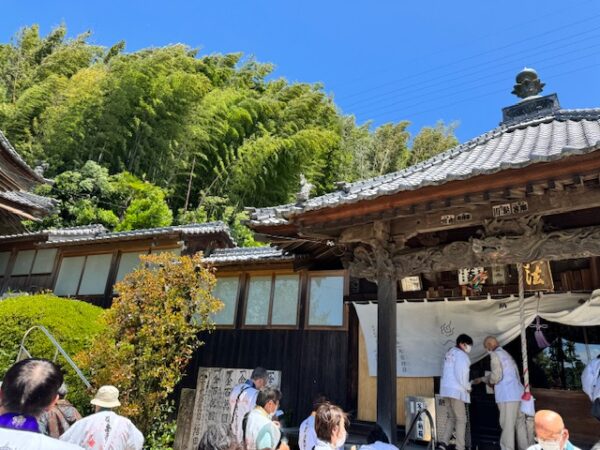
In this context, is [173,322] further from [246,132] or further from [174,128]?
[246,132]

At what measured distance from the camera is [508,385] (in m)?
6.53

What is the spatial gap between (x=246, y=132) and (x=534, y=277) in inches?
859

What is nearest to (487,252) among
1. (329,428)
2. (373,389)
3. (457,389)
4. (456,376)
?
(456,376)

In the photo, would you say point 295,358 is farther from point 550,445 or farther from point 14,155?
point 14,155

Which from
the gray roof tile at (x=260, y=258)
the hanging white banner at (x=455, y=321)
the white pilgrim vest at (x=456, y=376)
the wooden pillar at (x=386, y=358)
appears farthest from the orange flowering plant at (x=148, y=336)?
the white pilgrim vest at (x=456, y=376)

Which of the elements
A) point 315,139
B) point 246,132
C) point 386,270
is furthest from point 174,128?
point 386,270

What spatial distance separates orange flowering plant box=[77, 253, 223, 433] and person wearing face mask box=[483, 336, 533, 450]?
17.3 ft

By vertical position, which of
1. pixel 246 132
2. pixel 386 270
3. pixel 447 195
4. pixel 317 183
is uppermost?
pixel 246 132

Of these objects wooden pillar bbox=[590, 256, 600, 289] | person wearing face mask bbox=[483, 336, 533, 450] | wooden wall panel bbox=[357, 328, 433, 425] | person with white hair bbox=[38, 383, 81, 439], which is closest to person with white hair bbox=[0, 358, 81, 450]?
person with white hair bbox=[38, 383, 81, 439]

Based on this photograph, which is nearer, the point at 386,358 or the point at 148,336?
the point at 386,358

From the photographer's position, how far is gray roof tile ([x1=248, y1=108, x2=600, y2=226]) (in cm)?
466

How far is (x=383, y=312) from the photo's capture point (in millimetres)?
6070

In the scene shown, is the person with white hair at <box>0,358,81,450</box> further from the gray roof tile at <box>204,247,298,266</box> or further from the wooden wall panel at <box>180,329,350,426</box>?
the gray roof tile at <box>204,247,298,266</box>

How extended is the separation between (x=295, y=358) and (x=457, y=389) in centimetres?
408
